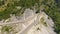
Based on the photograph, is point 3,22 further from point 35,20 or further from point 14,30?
point 35,20

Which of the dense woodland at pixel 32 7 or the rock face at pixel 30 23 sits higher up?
the dense woodland at pixel 32 7

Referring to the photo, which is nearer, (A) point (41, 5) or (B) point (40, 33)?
(B) point (40, 33)

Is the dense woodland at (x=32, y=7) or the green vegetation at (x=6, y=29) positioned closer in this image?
the green vegetation at (x=6, y=29)

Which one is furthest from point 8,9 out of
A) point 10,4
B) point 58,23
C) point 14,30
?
point 58,23

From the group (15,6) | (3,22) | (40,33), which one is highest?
(15,6)

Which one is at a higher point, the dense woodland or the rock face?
the dense woodland

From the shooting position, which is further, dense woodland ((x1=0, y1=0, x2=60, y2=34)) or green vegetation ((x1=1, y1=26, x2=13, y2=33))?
dense woodland ((x1=0, y1=0, x2=60, y2=34))
